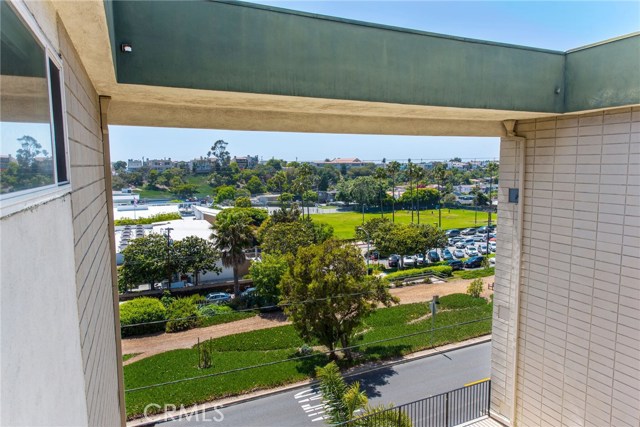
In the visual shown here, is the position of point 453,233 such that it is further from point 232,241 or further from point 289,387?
point 289,387

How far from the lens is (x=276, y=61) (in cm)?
289

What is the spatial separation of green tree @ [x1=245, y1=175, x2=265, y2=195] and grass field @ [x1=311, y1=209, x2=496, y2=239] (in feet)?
35.0

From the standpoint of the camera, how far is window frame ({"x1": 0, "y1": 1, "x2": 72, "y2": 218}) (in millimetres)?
922

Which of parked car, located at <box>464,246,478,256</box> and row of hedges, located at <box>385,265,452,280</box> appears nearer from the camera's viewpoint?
row of hedges, located at <box>385,265,452,280</box>

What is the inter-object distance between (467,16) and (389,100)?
1.69 m

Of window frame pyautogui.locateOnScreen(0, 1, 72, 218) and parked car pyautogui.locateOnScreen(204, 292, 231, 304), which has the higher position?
window frame pyautogui.locateOnScreen(0, 1, 72, 218)

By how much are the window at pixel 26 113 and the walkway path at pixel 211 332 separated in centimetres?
1308

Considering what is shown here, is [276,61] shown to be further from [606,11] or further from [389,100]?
[606,11]

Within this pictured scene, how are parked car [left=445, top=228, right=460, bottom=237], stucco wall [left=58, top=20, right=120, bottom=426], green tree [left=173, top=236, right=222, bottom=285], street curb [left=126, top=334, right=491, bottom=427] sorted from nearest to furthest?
stucco wall [left=58, top=20, right=120, bottom=426], street curb [left=126, top=334, right=491, bottom=427], green tree [left=173, top=236, right=222, bottom=285], parked car [left=445, top=228, right=460, bottom=237]

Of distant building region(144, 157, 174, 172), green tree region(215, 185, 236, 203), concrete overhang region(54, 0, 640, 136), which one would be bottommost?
green tree region(215, 185, 236, 203)

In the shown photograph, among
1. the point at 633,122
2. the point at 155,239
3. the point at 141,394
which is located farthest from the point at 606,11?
the point at 155,239

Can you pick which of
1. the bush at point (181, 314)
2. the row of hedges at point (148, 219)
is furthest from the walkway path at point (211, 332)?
the row of hedges at point (148, 219)

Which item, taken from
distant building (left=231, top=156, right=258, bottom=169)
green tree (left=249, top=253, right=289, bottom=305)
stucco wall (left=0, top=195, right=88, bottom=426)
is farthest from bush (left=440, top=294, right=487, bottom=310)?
distant building (left=231, top=156, right=258, bottom=169)

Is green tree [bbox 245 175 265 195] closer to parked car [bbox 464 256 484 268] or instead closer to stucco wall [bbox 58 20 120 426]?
parked car [bbox 464 256 484 268]
